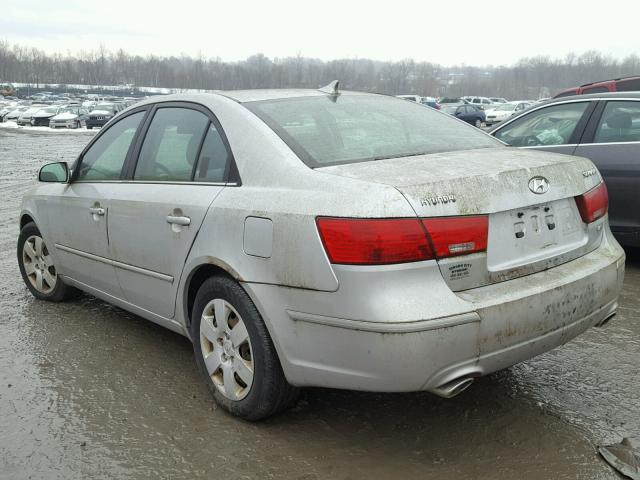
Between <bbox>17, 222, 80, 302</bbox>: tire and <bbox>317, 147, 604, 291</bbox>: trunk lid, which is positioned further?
<bbox>17, 222, 80, 302</bbox>: tire

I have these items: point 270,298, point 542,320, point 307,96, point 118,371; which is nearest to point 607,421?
point 542,320

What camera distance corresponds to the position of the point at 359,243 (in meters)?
2.35

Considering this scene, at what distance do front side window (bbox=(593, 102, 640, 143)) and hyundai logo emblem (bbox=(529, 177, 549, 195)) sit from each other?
10.4ft

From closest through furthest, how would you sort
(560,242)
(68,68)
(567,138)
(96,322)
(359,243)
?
1. (359,243)
2. (560,242)
3. (96,322)
4. (567,138)
5. (68,68)

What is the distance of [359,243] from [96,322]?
2.77 m

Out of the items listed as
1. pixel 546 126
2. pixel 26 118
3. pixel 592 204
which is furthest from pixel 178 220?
pixel 26 118

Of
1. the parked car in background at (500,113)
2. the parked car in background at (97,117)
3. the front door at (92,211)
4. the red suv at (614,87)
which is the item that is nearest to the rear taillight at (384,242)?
the front door at (92,211)

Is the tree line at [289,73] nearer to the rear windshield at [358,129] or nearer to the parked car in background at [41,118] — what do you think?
the parked car in background at [41,118]

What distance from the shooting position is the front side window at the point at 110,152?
3904mm

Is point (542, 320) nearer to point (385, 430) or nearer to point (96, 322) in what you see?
point (385, 430)

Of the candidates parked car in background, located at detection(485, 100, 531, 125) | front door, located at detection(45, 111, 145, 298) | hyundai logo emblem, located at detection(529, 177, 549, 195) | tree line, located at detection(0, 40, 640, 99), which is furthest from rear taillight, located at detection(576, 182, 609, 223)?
tree line, located at detection(0, 40, 640, 99)

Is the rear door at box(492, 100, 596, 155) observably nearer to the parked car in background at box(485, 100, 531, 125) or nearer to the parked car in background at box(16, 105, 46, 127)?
the parked car in background at box(485, 100, 531, 125)

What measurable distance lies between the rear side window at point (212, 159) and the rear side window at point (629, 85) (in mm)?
10242

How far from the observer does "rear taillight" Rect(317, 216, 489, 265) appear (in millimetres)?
2330
